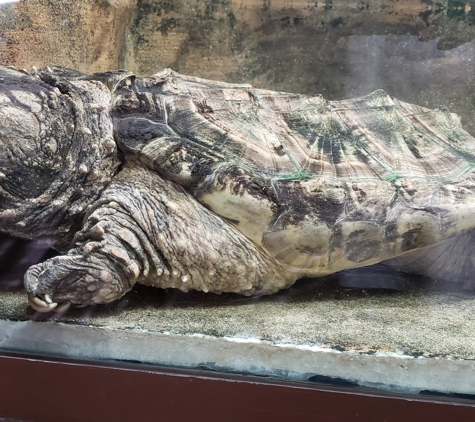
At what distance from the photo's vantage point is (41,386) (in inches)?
48.5

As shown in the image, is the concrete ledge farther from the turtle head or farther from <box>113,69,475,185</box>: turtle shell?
<box>113,69,475,185</box>: turtle shell

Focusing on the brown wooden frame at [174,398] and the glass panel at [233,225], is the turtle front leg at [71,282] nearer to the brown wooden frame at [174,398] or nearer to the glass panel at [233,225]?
the glass panel at [233,225]

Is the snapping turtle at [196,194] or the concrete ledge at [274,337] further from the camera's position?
the snapping turtle at [196,194]

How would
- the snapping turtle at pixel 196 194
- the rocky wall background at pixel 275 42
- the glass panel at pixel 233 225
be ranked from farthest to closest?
1. the rocky wall background at pixel 275 42
2. the snapping turtle at pixel 196 194
3. the glass panel at pixel 233 225

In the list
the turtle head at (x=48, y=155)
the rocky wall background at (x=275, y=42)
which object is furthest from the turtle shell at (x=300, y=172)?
the rocky wall background at (x=275, y=42)

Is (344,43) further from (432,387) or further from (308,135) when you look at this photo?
(432,387)

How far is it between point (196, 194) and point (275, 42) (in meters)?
1.43

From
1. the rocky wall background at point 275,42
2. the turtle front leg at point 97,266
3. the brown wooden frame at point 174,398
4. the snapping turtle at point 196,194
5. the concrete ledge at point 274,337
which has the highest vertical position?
the rocky wall background at point 275,42

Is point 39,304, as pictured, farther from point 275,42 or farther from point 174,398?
point 275,42

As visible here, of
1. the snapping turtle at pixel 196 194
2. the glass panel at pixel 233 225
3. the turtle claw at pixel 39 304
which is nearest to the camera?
the glass panel at pixel 233 225

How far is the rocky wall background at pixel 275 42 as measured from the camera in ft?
7.27

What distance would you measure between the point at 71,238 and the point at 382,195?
51.1 inches

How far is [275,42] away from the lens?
2.64 m

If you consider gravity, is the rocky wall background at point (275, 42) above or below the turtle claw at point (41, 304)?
above
